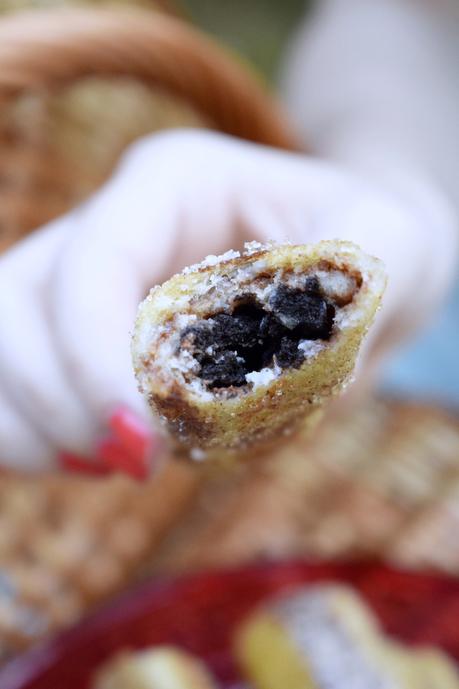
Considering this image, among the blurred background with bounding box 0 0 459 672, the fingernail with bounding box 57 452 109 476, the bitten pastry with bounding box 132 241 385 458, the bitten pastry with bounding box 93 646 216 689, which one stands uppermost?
the blurred background with bounding box 0 0 459 672

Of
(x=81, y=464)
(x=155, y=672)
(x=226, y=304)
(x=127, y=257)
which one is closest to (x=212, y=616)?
(x=155, y=672)

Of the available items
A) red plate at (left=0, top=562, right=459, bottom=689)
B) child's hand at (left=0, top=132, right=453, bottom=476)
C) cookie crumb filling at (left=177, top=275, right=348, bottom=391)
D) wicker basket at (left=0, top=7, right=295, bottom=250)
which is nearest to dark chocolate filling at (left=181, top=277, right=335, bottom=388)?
cookie crumb filling at (left=177, top=275, right=348, bottom=391)

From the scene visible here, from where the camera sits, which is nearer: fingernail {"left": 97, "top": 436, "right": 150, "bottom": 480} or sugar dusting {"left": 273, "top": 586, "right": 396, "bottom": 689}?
fingernail {"left": 97, "top": 436, "right": 150, "bottom": 480}

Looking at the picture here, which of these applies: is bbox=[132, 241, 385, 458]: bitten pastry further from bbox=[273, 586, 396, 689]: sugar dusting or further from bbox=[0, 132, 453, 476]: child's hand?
bbox=[273, 586, 396, 689]: sugar dusting

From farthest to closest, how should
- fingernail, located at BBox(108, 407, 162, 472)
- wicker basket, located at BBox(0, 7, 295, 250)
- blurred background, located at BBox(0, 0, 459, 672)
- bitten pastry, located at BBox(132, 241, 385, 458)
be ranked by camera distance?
1. blurred background, located at BBox(0, 0, 459, 672)
2. wicker basket, located at BBox(0, 7, 295, 250)
3. fingernail, located at BBox(108, 407, 162, 472)
4. bitten pastry, located at BBox(132, 241, 385, 458)

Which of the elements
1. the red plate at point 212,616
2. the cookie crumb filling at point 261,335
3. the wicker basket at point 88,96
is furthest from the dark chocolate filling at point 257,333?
the red plate at point 212,616

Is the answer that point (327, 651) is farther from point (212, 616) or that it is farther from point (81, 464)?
point (81, 464)
